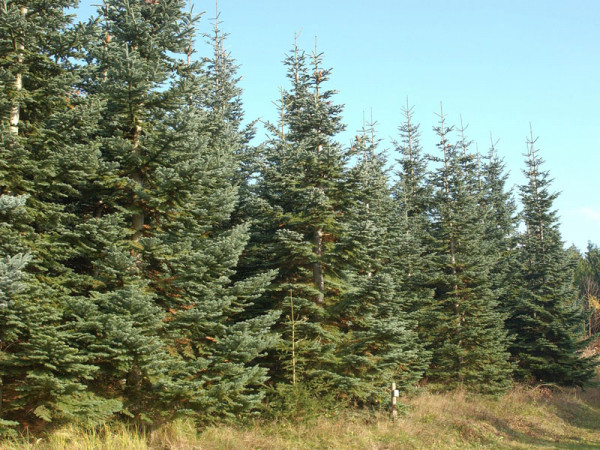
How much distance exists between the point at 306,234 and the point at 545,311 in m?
20.1

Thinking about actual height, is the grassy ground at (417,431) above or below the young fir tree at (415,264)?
below

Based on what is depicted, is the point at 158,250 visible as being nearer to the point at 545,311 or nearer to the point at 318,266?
the point at 318,266

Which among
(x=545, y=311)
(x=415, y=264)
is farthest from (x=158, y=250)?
(x=545, y=311)

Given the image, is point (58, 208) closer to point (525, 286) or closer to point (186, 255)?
point (186, 255)

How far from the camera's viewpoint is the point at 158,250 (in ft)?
35.7

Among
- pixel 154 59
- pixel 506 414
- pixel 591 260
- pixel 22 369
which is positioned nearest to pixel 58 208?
pixel 22 369

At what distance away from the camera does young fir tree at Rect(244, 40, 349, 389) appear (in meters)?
14.6

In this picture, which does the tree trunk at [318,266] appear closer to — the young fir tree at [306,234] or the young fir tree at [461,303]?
the young fir tree at [306,234]

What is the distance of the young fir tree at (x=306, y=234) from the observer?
48.0ft

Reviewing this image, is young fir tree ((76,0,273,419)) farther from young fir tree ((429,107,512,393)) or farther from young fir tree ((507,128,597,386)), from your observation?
young fir tree ((507,128,597,386))

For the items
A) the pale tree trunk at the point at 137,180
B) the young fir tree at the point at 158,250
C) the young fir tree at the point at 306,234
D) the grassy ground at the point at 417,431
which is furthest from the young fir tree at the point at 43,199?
the young fir tree at the point at 306,234

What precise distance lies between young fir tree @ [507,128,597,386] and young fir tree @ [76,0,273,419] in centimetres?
2275

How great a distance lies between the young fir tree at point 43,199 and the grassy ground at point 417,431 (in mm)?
1010

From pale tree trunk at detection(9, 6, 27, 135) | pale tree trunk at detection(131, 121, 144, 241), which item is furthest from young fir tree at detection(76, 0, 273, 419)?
pale tree trunk at detection(9, 6, 27, 135)
